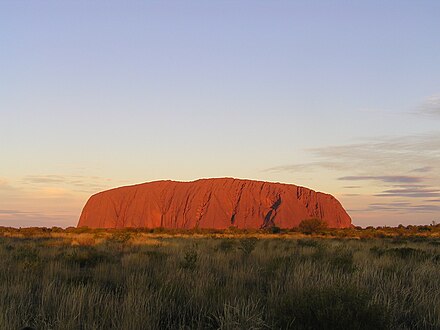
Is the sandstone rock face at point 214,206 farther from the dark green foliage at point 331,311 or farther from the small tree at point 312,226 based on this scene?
the dark green foliage at point 331,311

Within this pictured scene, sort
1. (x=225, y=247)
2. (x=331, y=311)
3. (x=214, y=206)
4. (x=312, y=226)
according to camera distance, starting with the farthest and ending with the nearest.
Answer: (x=214, y=206)
(x=312, y=226)
(x=225, y=247)
(x=331, y=311)

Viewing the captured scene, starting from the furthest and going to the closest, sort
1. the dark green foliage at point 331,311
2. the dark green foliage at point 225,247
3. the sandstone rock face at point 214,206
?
the sandstone rock face at point 214,206
the dark green foliage at point 225,247
the dark green foliage at point 331,311

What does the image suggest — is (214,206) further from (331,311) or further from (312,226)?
(331,311)

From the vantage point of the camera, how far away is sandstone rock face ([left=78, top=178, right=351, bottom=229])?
349 feet

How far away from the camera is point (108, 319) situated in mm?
4672

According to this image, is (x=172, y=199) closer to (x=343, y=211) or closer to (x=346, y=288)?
(x=343, y=211)

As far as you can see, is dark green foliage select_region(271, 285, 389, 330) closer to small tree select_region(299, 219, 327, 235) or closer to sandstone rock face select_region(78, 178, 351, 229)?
small tree select_region(299, 219, 327, 235)

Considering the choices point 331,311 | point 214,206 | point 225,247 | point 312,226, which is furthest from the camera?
point 214,206

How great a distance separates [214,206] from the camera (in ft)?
357

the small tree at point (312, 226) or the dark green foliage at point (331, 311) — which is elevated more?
the dark green foliage at point (331, 311)

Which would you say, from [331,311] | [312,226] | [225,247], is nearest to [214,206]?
[312,226]

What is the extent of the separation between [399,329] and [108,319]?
315cm

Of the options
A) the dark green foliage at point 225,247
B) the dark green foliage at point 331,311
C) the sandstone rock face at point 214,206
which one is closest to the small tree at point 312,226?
the sandstone rock face at point 214,206

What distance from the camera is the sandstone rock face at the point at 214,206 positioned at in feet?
349
